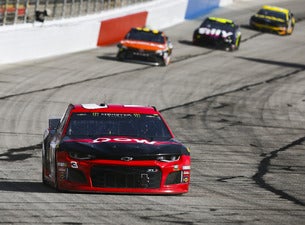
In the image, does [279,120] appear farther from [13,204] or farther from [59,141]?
[13,204]

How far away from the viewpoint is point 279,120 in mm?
23016

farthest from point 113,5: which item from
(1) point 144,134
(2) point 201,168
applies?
(1) point 144,134

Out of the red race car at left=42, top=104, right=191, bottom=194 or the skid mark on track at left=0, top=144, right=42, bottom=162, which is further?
the skid mark on track at left=0, top=144, right=42, bottom=162

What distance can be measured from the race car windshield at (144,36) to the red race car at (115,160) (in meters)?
21.7

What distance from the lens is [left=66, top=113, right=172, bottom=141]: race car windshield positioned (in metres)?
12.1

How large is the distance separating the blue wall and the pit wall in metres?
3.26

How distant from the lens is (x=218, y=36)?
132ft

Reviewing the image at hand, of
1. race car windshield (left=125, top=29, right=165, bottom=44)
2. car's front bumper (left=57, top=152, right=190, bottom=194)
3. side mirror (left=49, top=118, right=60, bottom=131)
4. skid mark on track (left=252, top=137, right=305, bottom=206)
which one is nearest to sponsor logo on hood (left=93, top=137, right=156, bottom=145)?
car's front bumper (left=57, top=152, right=190, bottom=194)

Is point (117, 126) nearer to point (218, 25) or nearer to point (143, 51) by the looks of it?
point (143, 51)

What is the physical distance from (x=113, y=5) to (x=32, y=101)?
17.6 meters

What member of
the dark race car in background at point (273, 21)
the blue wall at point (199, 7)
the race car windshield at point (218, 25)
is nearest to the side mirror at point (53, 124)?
the race car windshield at point (218, 25)

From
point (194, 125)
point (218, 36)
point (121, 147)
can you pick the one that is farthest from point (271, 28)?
point (121, 147)

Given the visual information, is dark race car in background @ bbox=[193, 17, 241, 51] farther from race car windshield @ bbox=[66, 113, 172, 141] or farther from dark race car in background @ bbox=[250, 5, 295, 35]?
race car windshield @ bbox=[66, 113, 172, 141]

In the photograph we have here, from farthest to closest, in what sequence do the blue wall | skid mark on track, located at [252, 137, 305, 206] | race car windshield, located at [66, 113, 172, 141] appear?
the blue wall
skid mark on track, located at [252, 137, 305, 206]
race car windshield, located at [66, 113, 172, 141]
